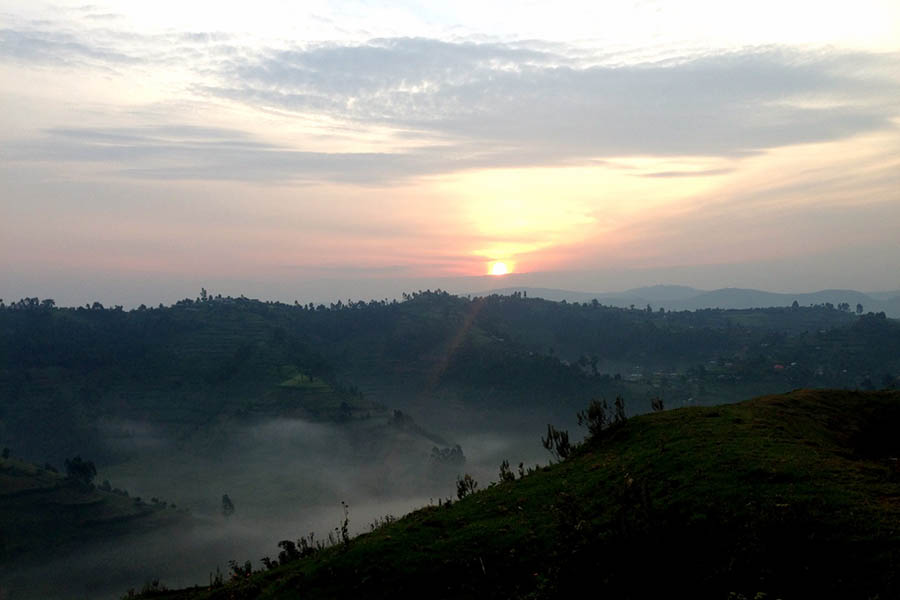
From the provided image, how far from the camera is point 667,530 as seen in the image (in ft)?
59.8

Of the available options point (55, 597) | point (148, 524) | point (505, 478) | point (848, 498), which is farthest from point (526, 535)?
point (148, 524)

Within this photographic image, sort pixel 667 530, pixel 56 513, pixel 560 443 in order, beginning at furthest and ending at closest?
pixel 56 513 → pixel 560 443 → pixel 667 530

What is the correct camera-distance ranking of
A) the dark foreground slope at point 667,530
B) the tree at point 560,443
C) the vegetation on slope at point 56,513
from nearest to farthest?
the dark foreground slope at point 667,530 → the tree at point 560,443 → the vegetation on slope at point 56,513

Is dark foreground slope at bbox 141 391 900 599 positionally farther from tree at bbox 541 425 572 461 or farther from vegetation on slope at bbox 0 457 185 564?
vegetation on slope at bbox 0 457 185 564

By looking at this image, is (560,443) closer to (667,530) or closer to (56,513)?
(667,530)

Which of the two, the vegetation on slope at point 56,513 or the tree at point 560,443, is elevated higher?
the tree at point 560,443

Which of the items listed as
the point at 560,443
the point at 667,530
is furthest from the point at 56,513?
the point at 667,530

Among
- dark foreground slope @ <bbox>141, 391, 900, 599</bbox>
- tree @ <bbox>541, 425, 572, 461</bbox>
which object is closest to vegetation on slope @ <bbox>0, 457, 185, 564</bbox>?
dark foreground slope @ <bbox>141, 391, 900, 599</bbox>

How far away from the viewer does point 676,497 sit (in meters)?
21.1

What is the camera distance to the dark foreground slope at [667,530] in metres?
15.9

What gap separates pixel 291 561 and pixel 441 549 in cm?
998

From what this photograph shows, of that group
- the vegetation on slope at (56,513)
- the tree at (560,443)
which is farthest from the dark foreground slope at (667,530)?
the vegetation on slope at (56,513)

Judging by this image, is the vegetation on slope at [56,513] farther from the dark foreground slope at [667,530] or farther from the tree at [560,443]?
the tree at [560,443]

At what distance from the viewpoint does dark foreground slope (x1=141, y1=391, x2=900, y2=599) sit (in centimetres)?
1589
